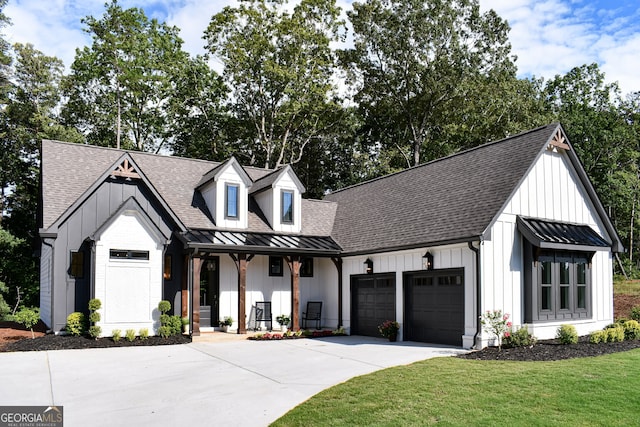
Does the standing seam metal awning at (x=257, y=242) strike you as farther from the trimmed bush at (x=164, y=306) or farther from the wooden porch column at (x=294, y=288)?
the trimmed bush at (x=164, y=306)

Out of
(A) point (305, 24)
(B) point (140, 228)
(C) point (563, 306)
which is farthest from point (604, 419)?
(A) point (305, 24)

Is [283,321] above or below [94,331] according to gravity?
below

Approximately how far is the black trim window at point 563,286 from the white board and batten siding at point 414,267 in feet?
7.14

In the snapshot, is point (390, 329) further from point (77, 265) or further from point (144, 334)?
point (77, 265)

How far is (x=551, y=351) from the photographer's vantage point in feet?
42.0

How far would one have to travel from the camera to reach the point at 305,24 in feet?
113

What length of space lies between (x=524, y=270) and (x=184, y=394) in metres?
10.2

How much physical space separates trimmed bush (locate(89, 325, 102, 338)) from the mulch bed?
10162 millimetres

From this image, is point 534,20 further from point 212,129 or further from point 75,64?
point 75,64

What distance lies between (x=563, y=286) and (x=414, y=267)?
4.37 metres

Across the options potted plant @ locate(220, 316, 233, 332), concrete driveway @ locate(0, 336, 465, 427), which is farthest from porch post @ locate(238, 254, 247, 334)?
concrete driveway @ locate(0, 336, 465, 427)

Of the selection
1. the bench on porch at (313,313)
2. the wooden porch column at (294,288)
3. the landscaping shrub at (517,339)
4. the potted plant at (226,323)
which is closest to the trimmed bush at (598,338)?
the landscaping shrub at (517,339)

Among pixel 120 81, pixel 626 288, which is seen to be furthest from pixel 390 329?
pixel 120 81

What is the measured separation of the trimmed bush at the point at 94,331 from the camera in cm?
1571
